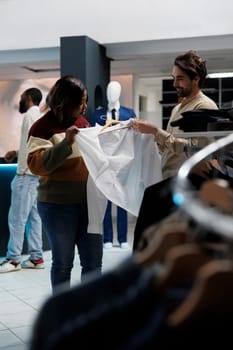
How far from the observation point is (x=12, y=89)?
28.2ft

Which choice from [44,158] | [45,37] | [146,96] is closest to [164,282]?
[44,158]

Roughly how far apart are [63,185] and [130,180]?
335 mm

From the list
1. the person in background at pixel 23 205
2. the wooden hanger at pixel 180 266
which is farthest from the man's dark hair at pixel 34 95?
→ the wooden hanger at pixel 180 266

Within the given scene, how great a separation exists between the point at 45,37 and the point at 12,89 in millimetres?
2804

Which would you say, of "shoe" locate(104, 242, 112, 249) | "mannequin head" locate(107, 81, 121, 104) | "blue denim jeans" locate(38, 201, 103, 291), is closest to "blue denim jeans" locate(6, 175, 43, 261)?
"shoe" locate(104, 242, 112, 249)

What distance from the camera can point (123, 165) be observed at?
2.52 metres

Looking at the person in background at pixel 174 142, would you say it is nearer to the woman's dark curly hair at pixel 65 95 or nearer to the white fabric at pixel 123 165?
the white fabric at pixel 123 165

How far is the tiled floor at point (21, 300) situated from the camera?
3096 millimetres

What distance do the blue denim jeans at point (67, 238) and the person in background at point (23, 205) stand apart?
7.13 ft

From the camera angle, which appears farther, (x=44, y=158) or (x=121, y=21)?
(x=121, y=21)

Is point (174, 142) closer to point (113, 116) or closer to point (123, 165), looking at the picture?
point (123, 165)

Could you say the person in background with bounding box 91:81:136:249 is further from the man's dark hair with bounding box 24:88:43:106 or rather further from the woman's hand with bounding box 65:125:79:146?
the woman's hand with bounding box 65:125:79:146

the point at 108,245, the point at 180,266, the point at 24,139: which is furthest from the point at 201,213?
the point at 108,245

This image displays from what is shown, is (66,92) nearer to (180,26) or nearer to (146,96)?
(180,26)
